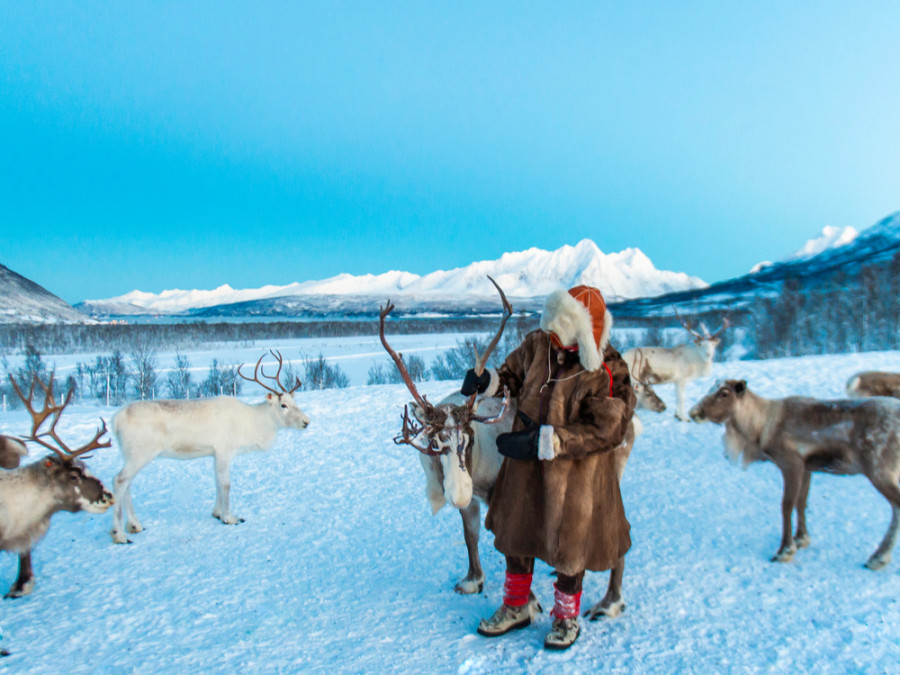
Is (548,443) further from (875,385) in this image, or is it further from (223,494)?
(875,385)

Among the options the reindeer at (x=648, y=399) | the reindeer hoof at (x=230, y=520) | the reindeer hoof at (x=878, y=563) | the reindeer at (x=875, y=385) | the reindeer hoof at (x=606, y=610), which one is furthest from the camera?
the reindeer at (x=648, y=399)

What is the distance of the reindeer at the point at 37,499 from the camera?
4.30 meters

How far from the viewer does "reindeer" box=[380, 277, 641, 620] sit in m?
3.54

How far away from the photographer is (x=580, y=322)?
3.18 meters

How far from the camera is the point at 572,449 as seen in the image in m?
3.08

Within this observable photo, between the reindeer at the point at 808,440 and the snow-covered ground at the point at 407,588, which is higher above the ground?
the reindeer at the point at 808,440

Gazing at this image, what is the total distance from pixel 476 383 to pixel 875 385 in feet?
18.6

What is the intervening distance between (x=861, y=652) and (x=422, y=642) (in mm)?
2696

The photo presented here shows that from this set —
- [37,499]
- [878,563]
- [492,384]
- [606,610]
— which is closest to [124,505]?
[37,499]

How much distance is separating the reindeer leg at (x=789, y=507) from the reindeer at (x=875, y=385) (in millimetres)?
2504

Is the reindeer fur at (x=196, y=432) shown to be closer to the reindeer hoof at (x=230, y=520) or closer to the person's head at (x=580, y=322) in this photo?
the reindeer hoof at (x=230, y=520)

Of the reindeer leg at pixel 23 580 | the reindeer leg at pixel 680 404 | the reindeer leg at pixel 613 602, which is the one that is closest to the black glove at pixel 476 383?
the reindeer leg at pixel 613 602

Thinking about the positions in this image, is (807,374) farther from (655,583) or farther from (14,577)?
(14,577)

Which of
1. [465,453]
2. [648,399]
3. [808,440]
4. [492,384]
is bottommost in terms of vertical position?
[648,399]
